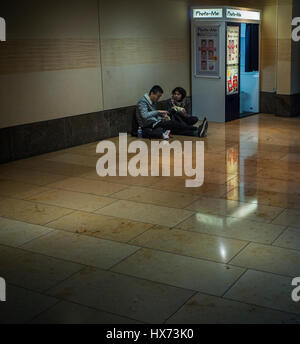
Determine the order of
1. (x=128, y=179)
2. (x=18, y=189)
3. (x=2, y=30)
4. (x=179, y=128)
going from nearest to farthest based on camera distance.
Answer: (x=18, y=189)
(x=128, y=179)
(x=2, y=30)
(x=179, y=128)

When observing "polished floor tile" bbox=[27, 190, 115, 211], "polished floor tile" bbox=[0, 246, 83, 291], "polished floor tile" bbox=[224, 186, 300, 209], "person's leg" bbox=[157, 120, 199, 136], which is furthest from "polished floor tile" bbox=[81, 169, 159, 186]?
"person's leg" bbox=[157, 120, 199, 136]

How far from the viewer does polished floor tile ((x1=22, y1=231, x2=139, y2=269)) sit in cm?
495

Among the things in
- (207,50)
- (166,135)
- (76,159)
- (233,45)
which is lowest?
(76,159)

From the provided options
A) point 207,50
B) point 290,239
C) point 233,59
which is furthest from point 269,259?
point 233,59

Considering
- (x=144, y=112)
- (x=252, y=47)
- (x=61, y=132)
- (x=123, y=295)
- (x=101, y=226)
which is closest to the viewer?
(x=123, y=295)

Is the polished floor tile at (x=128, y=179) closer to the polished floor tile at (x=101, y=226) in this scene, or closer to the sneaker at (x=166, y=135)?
the polished floor tile at (x=101, y=226)

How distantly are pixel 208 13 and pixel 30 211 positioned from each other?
310 inches

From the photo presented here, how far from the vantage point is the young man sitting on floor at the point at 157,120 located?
10.9 m

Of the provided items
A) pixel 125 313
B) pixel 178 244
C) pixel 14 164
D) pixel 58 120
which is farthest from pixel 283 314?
pixel 58 120

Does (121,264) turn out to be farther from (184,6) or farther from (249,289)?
(184,6)

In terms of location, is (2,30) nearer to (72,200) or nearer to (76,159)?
(76,159)

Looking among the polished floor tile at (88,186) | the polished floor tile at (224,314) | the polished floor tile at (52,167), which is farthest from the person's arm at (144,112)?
the polished floor tile at (224,314)

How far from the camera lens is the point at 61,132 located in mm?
10023

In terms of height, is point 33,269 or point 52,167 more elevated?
point 52,167
